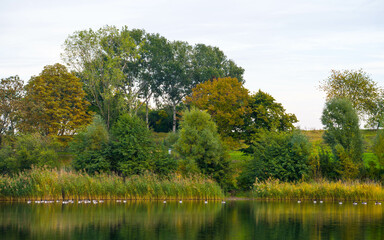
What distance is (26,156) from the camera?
4444cm

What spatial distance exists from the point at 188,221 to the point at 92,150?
23.1 meters

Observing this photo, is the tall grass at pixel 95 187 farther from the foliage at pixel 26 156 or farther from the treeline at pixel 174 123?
the foliage at pixel 26 156

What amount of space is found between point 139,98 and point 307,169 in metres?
58.8

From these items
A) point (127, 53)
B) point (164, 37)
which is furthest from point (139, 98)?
point (127, 53)

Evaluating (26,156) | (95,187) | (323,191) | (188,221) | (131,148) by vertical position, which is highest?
(131,148)

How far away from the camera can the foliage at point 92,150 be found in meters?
43.9

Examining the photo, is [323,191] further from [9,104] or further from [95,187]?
[9,104]

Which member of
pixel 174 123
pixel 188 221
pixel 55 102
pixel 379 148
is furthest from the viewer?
pixel 174 123

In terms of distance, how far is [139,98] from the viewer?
96312 mm

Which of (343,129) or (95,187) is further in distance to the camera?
(343,129)

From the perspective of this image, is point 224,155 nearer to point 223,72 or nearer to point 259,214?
point 259,214

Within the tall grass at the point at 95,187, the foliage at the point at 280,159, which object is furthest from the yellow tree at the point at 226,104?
the tall grass at the point at 95,187

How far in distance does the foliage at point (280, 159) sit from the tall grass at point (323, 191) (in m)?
2.68

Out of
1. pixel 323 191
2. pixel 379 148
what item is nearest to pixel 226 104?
pixel 379 148
